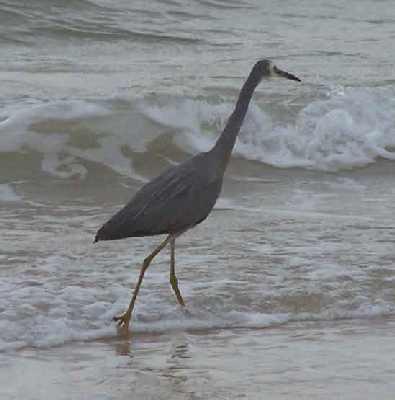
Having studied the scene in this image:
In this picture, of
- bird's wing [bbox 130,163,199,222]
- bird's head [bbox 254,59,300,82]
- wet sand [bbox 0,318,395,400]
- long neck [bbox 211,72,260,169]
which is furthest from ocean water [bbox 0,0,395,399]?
bird's head [bbox 254,59,300,82]

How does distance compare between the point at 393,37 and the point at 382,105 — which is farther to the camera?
the point at 393,37

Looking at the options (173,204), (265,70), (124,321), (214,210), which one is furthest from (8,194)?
(124,321)

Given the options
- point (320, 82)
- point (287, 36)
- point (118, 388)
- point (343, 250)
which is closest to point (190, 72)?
point (320, 82)

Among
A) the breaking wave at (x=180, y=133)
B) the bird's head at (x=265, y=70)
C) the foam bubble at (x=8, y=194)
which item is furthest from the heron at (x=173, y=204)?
the breaking wave at (x=180, y=133)

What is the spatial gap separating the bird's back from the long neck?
0.23 ft

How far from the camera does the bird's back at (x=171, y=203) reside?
19.7 feet

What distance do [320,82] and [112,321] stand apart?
261 inches

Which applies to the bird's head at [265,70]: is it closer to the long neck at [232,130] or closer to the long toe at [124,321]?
the long neck at [232,130]

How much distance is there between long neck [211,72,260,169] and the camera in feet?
21.2

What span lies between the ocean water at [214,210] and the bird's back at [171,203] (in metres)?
0.39

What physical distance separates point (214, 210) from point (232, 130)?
208 centimetres

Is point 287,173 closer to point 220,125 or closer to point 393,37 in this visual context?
point 220,125

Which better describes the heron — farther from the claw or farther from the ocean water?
the ocean water

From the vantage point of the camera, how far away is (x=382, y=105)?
1162 cm
